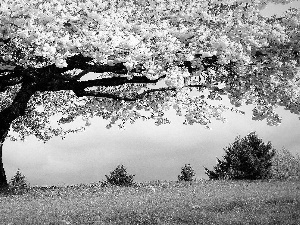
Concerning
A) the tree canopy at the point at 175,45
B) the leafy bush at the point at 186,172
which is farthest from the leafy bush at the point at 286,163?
the tree canopy at the point at 175,45

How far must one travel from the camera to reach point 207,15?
16.2 metres

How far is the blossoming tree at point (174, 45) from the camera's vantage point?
15297 mm

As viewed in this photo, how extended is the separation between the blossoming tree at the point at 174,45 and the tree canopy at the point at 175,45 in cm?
4

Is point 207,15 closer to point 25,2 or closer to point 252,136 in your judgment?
point 25,2

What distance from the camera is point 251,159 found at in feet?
130

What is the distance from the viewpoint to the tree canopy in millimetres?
15297

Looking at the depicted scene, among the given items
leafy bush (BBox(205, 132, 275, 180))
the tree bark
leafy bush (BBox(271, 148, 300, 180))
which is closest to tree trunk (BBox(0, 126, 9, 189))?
the tree bark

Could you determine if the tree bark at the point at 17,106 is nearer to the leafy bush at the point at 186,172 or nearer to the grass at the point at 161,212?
the grass at the point at 161,212

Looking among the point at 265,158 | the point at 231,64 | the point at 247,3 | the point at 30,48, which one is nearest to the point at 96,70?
the point at 30,48

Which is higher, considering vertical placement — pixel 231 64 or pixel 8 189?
pixel 231 64

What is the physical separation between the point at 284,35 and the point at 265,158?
26.9m

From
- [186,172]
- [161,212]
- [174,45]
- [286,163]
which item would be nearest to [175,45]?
[174,45]

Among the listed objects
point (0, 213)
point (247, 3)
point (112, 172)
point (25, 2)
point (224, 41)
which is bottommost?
point (0, 213)

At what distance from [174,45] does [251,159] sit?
2683 cm
